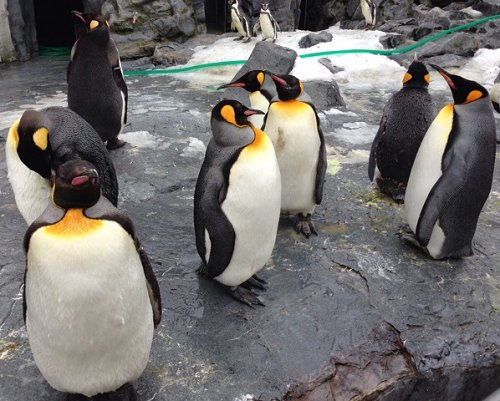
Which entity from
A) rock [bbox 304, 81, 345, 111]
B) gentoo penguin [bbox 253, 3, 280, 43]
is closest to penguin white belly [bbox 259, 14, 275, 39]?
gentoo penguin [bbox 253, 3, 280, 43]

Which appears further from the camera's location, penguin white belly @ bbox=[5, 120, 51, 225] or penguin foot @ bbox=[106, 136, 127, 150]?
penguin foot @ bbox=[106, 136, 127, 150]

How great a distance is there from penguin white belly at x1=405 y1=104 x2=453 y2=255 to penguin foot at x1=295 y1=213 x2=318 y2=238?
643 mm

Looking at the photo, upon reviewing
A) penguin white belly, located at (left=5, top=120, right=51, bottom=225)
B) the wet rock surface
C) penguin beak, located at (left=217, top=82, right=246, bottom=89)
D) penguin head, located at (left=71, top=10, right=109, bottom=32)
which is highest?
penguin head, located at (left=71, top=10, right=109, bottom=32)

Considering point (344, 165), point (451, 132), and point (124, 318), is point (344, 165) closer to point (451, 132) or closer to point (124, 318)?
point (451, 132)

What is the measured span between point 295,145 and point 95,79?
6.87ft

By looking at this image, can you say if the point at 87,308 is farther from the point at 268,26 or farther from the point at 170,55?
the point at 268,26

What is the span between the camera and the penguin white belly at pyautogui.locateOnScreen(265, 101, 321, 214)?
3156mm

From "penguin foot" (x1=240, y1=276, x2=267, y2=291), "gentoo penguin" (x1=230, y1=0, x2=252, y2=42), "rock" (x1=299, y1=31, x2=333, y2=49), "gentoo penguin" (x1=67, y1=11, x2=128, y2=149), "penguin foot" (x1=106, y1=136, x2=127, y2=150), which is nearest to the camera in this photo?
"penguin foot" (x1=240, y1=276, x2=267, y2=291)

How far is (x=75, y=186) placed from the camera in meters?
1.71

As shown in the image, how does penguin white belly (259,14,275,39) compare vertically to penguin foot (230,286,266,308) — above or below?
above

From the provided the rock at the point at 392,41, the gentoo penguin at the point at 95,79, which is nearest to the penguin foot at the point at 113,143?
the gentoo penguin at the point at 95,79

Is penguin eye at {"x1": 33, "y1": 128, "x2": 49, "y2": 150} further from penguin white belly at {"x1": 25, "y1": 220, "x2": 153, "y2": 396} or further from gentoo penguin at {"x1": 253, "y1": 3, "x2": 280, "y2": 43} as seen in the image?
gentoo penguin at {"x1": 253, "y1": 3, "x2": 280, "y2": 43}

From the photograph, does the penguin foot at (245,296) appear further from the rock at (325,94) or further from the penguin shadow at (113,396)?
the rock at (325,94)

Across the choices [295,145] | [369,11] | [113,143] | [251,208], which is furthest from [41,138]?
[369,11]
